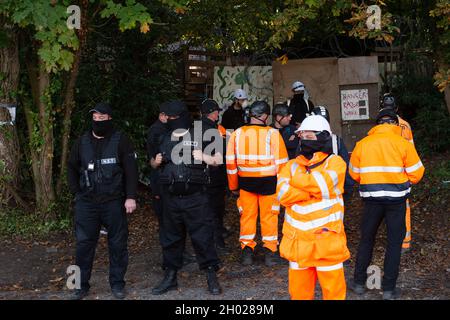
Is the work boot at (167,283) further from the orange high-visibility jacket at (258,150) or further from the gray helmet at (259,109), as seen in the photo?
the gray helmet at (259,109)

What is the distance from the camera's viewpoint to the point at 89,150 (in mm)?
6086

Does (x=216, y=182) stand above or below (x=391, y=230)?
above

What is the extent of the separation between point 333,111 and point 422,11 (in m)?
4.60

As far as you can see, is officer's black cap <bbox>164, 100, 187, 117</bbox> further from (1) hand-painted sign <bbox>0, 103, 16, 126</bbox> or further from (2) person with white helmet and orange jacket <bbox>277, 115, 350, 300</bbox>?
→ (1) hand-painted sign <bbox>0, 103, 16, 126</bbox>

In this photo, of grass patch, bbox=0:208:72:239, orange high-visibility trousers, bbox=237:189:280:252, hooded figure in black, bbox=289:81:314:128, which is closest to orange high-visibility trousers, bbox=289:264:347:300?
orange high-visibility trousers, bbox=237:189:280:252

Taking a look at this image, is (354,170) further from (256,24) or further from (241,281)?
(256,24)

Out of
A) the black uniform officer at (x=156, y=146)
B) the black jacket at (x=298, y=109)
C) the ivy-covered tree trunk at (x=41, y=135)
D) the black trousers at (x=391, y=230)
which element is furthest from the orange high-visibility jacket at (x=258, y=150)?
the ivy-covered tree trunk at (x=41, y=135)

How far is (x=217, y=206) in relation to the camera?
25.6ft

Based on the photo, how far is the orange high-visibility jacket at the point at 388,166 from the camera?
5.79m

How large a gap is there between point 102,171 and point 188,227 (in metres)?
1.00

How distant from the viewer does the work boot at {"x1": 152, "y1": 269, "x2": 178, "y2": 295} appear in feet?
20.3

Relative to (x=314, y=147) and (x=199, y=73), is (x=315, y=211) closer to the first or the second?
(x=314, y=147)

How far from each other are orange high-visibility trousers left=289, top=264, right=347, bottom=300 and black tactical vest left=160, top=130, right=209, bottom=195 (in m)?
1.66

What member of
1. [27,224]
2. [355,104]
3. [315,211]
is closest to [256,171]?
[315,211]
